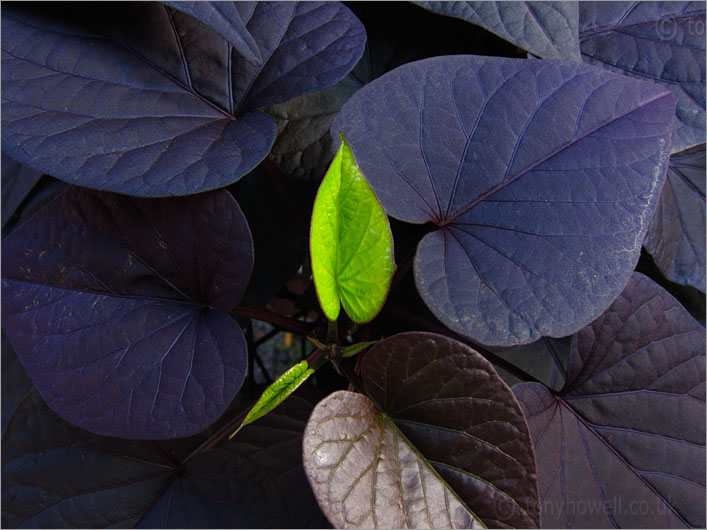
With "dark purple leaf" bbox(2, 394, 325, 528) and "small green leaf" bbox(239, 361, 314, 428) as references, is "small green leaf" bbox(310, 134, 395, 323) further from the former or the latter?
"dark purple leaf" bbox(2, 394, 325, 528)

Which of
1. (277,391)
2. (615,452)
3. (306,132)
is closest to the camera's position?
(277,391)

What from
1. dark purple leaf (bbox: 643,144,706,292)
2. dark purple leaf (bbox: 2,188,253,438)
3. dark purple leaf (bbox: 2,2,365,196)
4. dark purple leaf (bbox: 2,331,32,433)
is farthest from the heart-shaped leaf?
dark purple leaf (bbox: 2,331,32,433)

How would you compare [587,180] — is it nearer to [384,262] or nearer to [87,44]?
[384,262]

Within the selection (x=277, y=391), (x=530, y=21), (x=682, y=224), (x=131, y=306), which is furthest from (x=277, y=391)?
(x=682, y=224)

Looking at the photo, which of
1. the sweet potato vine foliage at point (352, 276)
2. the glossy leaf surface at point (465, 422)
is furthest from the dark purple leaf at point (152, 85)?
the glossy leaf surface at point (465, 422)

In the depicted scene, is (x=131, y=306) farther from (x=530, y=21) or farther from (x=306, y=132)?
(x=530, y=21)

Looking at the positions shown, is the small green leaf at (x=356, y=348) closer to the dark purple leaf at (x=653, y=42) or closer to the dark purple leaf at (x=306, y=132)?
the dark purple leaf at (x=306, y=132)
